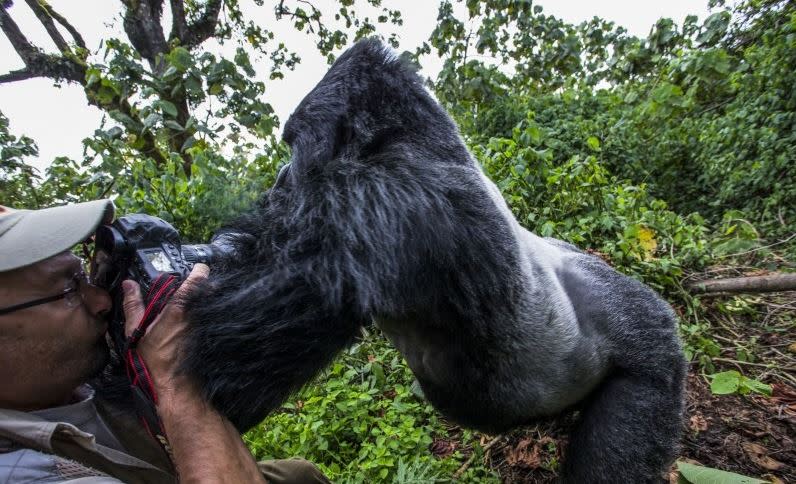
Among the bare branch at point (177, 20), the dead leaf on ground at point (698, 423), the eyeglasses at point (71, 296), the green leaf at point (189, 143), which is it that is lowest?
the dead leaf on ground at point (698, 423)

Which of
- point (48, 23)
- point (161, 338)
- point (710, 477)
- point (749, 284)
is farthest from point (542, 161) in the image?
point (48, 23)

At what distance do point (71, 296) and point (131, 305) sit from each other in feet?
0.50

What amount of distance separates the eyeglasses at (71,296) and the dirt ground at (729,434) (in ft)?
5.51

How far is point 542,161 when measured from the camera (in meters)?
3.22

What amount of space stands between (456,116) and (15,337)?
5069 mm

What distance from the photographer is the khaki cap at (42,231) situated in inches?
34.4

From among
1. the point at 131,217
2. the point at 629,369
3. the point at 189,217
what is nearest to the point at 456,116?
the point at 189,217

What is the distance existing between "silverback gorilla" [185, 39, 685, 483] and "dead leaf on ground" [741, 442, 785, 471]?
663mm

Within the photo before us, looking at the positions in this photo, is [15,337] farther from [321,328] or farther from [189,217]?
[189,217]

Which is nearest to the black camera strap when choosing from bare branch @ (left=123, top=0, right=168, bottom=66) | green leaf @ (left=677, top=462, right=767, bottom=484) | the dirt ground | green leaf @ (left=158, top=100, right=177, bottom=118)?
the dirt ground

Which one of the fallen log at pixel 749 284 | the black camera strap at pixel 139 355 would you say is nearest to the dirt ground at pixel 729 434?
the fallen log at pixel 749 284

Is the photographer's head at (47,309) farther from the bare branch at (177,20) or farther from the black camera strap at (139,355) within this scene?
the bare branch at (177,20)

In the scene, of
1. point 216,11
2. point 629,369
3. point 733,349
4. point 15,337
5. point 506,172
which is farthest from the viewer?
point 216,11

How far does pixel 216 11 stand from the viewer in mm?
7293
